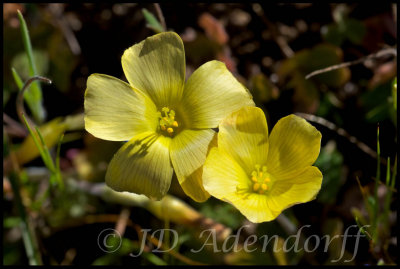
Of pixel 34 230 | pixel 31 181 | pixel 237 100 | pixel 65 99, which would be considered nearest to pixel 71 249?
pixel 34 230

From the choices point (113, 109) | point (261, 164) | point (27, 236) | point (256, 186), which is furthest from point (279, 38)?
point (27, 236)

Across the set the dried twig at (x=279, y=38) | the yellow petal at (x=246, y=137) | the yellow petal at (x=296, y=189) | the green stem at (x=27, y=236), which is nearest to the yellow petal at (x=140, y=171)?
the yellow petal at (x=246, y=137)

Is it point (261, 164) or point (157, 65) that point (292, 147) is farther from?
point (157, 65)

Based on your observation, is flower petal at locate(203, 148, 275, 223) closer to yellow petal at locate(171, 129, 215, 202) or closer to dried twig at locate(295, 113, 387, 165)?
yellow petal at locate(171, 129, 215, 202)

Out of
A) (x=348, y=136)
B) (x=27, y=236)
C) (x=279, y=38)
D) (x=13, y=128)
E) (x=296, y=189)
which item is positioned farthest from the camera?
(x=279, y=38)

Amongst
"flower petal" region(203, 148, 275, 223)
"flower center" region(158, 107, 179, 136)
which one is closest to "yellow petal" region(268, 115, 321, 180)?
"flower petal" region(203, 148, 275, 223)

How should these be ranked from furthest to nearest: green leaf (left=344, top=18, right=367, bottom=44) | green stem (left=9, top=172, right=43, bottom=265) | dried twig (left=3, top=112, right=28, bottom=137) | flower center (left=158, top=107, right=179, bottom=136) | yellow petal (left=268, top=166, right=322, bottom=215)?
green leaf (left=344, top=18, right=367, bottom=44)
dried twig (left=3, top=112, right=28, bottom=137)
green stem (left=9, top=172, right=43, bottom=265)
flower center (left=158, top=107, right=179, bottom=136)
yellow petal (left=268, top=166, right=322, bottom=215)

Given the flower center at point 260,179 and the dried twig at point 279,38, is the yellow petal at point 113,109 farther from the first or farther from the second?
the dried twig at point 279,38
